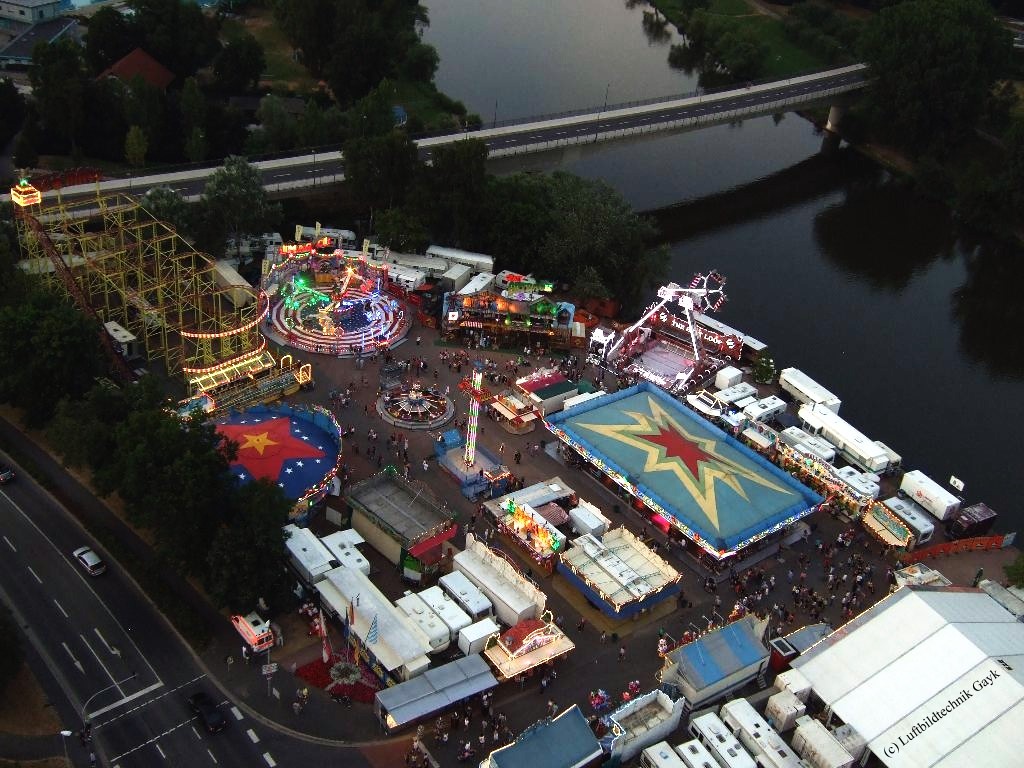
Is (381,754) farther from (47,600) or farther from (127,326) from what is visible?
(127,326)

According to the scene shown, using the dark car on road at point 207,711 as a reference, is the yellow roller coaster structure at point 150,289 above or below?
above

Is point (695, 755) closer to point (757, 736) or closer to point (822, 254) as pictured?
point (757, 736)

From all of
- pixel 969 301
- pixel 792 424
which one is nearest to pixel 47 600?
pixel 792 424

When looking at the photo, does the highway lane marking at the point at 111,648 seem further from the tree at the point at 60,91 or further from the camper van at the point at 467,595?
the tree at the point at 60,91

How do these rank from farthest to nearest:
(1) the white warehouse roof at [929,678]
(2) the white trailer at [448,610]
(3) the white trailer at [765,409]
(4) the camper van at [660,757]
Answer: (3) the white trailer at [765,409], (2) the white trailer at [448,610], (1) the white warehouse roof at [929,678], (4) the camper van at [660,757]

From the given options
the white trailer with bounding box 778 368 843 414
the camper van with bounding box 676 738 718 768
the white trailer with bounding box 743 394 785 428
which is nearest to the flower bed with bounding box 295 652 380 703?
the camper van with bounding box 676 738 718 768

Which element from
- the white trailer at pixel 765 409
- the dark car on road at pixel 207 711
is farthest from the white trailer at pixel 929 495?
the dark car on road at pixel 207 711
